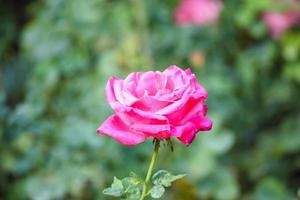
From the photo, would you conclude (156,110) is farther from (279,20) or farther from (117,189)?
(279,20)

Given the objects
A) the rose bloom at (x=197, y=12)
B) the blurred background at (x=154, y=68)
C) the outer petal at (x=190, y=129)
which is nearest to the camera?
the outer petal at (x=190, y=129)

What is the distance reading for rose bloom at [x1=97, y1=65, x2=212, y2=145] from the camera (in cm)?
108

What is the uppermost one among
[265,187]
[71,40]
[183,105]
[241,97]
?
[71,40]

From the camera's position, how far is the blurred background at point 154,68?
232 cm

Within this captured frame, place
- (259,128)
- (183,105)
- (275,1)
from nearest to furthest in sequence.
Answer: (183,105)
(275,1)
(259,128)

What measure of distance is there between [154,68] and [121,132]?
164 cm

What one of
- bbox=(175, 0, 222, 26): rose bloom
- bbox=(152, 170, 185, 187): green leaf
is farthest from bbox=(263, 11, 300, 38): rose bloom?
bbox=(152, 170, 185, 187): green leaf

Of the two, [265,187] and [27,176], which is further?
[265,187]

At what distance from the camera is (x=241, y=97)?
10.0 ft

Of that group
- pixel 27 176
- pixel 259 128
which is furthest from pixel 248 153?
pixel 27 176

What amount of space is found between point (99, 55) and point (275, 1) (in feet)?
2.17

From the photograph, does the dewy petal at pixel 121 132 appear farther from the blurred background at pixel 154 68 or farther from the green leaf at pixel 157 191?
the blurred background at pixel 154 68

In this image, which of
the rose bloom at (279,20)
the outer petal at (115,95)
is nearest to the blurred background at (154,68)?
the rose bloom at (279,20)

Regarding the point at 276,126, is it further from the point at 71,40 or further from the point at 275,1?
the point at 71,40
